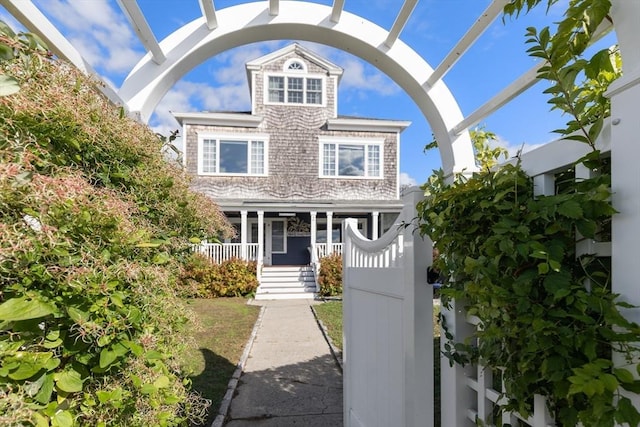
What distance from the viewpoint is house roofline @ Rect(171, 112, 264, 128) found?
1307cm

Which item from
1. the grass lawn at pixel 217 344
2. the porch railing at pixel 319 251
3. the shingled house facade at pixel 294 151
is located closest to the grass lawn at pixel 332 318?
the grass lawn at pixel 217 344

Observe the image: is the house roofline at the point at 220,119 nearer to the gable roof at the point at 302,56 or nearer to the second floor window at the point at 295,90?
the second floor window at the point at 295,90

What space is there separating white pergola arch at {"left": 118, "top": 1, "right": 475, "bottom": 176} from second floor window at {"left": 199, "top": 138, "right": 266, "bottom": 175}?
11683mm

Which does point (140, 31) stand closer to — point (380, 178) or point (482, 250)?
point (482, 250)

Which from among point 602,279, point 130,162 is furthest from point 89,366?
point 602,279

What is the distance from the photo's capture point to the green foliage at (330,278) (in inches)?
444

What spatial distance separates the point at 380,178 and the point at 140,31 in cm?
1293

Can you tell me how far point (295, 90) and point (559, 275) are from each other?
46.3 ft

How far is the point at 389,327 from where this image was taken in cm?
226

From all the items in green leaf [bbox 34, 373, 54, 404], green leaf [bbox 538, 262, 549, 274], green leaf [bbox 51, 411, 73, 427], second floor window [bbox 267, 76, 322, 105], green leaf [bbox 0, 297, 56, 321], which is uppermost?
second floor window [bbox 267, 76, 322, 105]

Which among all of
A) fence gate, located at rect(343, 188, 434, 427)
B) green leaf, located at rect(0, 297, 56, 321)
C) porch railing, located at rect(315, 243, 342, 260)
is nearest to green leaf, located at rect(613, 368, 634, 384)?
fence gate, located at rect(343, 188, 434, 427)

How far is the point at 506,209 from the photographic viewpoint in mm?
1153

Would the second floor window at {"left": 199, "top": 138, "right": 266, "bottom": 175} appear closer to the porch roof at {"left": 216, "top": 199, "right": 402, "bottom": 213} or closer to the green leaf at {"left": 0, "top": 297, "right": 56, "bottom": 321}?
the porch roof at {"left": 216, "top": 199, "right": 402, "bottom": 213}

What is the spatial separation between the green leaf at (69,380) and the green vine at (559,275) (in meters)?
1.25
